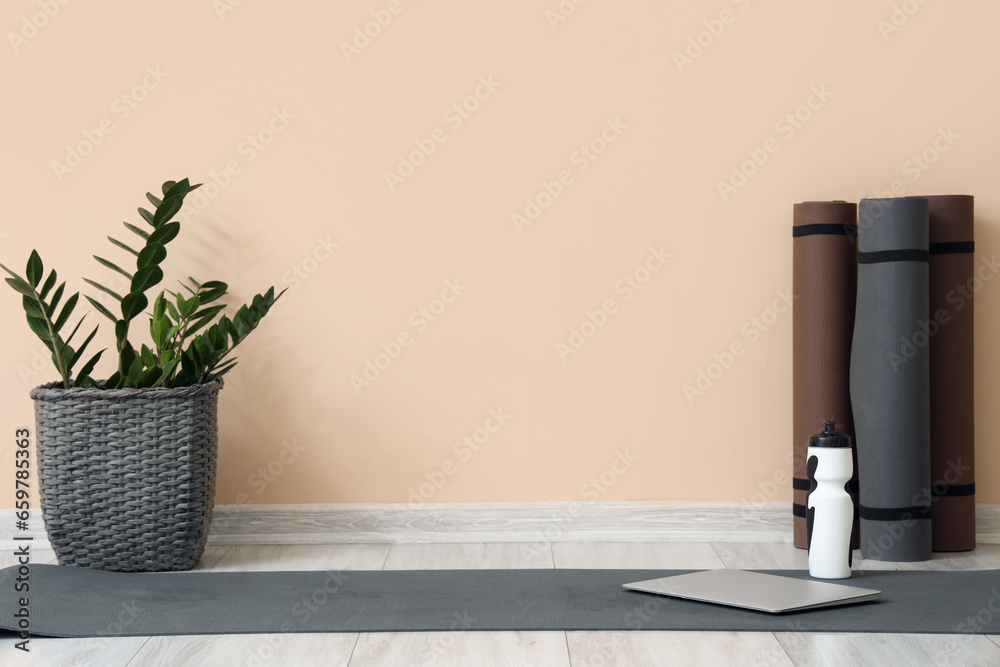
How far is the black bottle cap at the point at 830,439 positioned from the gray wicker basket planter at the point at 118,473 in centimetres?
109

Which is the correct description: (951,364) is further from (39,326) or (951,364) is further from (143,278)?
(39,326)

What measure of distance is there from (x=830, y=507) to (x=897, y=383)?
0.34m

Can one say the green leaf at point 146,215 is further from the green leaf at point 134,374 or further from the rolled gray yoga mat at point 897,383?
the rolled gray yoga mat at point 897,383

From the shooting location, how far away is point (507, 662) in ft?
3.82

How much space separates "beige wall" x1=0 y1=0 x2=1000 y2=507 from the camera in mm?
1899

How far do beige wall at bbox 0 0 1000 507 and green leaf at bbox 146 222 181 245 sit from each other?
188 mm

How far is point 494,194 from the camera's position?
1.91 meters

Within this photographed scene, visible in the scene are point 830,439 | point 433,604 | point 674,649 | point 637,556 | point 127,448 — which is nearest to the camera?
point 674,649

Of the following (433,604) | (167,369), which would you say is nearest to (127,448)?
(167,369)

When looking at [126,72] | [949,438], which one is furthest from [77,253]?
[949,438]

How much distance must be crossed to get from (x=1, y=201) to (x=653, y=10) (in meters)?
1.42

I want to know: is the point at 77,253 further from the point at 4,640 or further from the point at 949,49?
the point at 949,49

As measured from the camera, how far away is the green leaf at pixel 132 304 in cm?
169

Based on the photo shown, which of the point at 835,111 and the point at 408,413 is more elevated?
the point at 835,111
